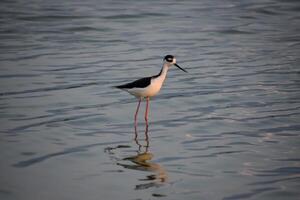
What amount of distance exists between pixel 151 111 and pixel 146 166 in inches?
140

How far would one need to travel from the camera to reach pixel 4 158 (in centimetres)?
886

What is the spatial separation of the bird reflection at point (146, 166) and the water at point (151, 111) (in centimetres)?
2

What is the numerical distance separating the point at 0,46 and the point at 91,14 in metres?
7.71

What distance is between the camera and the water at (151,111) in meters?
7.97

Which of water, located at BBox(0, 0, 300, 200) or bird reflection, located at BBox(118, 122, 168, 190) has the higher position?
water, located at BBox(0, 0, 300, 200)

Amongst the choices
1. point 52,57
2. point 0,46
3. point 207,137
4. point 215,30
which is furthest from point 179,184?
point 215,30

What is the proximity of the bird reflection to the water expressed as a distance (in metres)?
0.02

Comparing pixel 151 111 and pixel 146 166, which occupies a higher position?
pixel 151 111

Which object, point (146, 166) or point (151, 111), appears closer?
point (146, 166)

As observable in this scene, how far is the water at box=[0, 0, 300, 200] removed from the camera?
797 cm

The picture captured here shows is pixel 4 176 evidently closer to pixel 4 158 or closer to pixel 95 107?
pixel 4 158

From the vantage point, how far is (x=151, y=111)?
12.2 m

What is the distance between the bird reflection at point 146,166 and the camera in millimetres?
7934

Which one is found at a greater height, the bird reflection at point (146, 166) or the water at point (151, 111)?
the water at point (151, 111)
